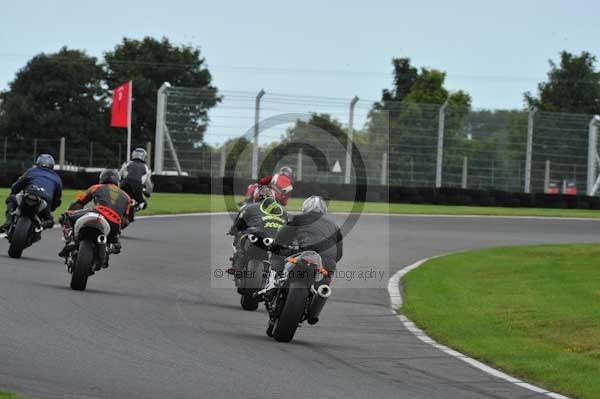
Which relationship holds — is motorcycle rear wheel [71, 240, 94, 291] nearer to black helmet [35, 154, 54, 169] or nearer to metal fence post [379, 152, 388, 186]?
black helmet [35, 154, 54, 169]

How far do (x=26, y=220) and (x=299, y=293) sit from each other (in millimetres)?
6202

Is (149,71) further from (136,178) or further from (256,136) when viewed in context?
(136,178)

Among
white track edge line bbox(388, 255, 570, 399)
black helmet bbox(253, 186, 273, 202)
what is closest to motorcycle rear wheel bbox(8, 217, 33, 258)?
black helmet bbox(253, 186, 273, 202)

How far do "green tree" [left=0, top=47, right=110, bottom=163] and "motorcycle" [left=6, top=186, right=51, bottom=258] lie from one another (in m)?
47.7

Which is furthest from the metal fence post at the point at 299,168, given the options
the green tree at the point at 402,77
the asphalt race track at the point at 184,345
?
the green tree at the point at 402,77

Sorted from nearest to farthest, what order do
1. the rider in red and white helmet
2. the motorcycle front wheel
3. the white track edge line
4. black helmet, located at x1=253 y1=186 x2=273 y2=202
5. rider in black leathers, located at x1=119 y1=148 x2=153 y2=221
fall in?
the white track edge line < the motorcycle front wheel < black helmet, located at x1=253 y1=186 x2=273 y2=202 < the rider in red and white helmet < rider in black leathers, located at x1=119 y1=148 x2=153 y2=221

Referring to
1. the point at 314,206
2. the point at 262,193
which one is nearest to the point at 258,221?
the point at 262,193

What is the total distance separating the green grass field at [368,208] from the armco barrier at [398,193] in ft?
0.80

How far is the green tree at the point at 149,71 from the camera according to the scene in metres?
70.7

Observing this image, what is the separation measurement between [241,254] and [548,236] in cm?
1416

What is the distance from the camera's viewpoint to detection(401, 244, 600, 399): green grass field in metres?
9.67

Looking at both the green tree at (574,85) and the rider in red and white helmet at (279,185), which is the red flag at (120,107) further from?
the green tree at (574,85)

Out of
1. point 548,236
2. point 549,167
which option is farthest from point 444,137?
point 548,236

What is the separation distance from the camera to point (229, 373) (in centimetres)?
822
